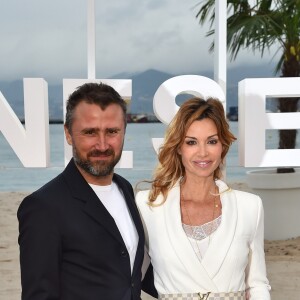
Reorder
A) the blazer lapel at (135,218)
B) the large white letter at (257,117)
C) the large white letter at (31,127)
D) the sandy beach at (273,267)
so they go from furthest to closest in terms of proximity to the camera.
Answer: the sandy beach at (273,267), the large white letter at (257,117), the large white letter at (31,127), the blazer lapel at (135,218)

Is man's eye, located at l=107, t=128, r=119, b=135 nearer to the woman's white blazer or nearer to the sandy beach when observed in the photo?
the woman's white blazer

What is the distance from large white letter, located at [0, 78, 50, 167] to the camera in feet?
15.6

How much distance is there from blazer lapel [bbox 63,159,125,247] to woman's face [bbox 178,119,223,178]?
0.57 m

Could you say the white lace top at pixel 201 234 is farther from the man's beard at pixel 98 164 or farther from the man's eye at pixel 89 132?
the man's eye at pixel 89 132

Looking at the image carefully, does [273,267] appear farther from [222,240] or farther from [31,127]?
[222,240]

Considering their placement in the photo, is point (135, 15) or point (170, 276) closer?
point (170, 276)

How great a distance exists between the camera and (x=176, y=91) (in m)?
4.90

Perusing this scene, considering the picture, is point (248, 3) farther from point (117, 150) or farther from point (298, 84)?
point (117, 150)

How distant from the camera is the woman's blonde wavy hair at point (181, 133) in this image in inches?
102

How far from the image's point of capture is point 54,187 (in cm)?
209

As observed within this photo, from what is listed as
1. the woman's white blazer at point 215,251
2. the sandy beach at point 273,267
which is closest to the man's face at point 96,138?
the woman's white blazer at point 215,251

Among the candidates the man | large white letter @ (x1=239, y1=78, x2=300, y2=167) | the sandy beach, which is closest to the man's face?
the man

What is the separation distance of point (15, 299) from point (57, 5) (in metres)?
29.1

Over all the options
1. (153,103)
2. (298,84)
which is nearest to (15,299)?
(153,103)
